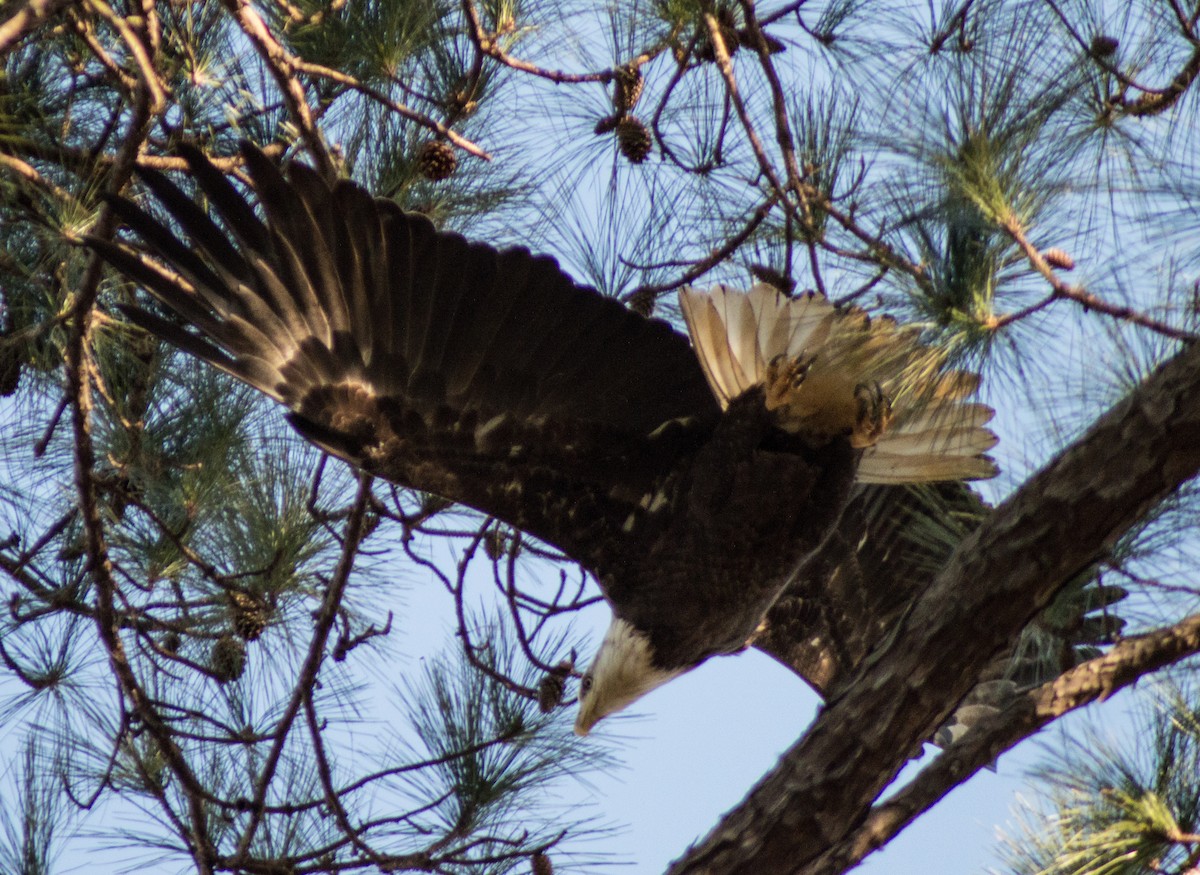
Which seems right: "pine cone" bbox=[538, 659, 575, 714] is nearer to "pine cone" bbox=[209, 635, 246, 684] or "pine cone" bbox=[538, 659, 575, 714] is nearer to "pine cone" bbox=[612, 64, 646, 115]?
"pine cone" bbox=[209, 635, 246, 684]

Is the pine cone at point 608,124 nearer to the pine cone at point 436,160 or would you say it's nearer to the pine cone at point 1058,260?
the pine cone at point 436,160

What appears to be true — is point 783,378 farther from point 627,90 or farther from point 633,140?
point 627,90

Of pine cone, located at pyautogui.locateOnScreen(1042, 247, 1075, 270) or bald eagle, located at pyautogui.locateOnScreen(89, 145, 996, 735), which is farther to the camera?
bald eagle, located at pyautogui.locateOnScreen(89, 145, 996, 735)

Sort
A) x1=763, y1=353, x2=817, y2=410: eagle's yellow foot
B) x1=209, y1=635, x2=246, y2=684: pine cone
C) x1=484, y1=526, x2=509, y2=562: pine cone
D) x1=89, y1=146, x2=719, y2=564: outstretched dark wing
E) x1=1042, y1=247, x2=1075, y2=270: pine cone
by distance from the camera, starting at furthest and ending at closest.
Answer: x1=484, y1=526, x2=509, y2=562: pine cone < x1=209, y1=635, x2=246, y2=684: pine cone < x1=763, y1=353, x2=817, y2=410: eagle's yellow foot < x1=89, y1=146, x2=719, y2=564: outstretched dark wing < x1=1042, y1=247, x2=1075, y2=270: pine cone

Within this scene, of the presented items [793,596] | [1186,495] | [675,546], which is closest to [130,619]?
[675,546]

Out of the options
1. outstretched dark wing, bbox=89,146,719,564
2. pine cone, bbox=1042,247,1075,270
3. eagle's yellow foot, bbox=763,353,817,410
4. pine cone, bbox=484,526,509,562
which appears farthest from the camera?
pine cone, bbox=484,526,509,562

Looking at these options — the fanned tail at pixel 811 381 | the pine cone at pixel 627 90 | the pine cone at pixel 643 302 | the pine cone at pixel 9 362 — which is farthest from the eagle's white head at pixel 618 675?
the pine cone at pixel 9 362

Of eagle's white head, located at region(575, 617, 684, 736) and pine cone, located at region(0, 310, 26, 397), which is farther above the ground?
pine cone, located at region(0, 310, 26, 397)

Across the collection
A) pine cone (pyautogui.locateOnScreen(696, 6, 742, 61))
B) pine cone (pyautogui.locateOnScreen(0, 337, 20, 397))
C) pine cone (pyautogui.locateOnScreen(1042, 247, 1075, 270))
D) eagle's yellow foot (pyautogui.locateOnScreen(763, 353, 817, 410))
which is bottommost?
pine cone (pyautogui.locateOnScreen(1042, 247, 1075, 270))

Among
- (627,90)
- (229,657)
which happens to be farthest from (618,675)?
(627,90)

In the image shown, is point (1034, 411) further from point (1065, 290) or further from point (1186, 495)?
point (1186, 495)

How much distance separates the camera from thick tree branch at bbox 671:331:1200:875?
7.78ft

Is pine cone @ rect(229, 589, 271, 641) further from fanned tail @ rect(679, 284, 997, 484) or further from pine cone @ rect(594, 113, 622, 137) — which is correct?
pine cone @ rect(594, 113, 622, 137)

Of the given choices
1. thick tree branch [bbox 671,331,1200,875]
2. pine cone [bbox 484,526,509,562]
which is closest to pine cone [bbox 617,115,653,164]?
pine cone [bbox 484,526,509,562]
